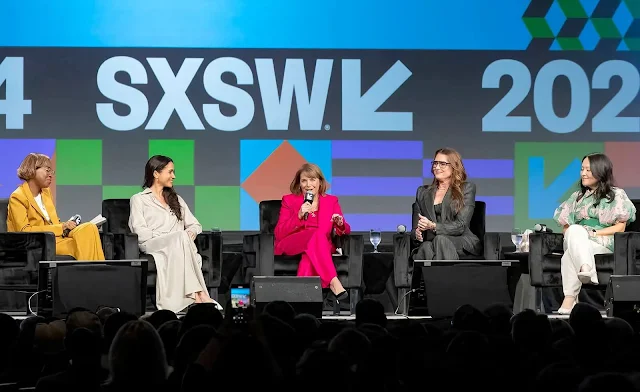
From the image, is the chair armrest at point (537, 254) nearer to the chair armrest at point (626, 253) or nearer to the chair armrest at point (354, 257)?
the chair armrest at point (626, 253)

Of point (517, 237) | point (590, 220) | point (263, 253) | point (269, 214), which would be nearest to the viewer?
point (263, 253)

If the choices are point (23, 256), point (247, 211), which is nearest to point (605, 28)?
point (247, 211)

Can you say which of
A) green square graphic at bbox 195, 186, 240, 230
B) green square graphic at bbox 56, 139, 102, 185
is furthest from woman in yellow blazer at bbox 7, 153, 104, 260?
green square graphic at bbox 195, 186, 240, 230

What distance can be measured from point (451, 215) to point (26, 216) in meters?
3.05

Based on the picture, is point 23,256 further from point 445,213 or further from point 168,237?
point 445,213

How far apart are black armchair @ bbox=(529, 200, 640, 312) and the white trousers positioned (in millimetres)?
72

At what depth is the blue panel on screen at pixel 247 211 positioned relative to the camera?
29.1ft

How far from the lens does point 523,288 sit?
8.12 meters

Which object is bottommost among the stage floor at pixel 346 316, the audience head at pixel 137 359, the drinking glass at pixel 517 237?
the stage floor at pixel 346 316

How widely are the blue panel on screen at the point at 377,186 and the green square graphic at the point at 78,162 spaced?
1982mm

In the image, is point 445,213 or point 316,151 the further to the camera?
point 316,151

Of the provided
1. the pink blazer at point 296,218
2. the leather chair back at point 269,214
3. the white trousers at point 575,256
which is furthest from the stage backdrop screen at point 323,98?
the white trousers at point 575,256

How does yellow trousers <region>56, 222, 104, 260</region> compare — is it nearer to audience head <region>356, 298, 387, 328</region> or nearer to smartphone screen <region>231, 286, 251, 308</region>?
smartphone screen <region>231, 286, 251, 308</region>

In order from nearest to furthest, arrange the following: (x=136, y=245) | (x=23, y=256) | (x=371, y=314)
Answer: (x=371, y=314) < (x=23, y=256) < (x=136, y=245)
